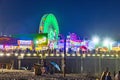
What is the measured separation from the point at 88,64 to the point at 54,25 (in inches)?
1773

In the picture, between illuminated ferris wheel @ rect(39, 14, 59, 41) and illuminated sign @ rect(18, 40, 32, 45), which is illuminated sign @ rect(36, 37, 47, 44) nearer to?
illuminated ferris wheel @ rect(39, 14, 59, 41)

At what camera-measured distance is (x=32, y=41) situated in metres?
143

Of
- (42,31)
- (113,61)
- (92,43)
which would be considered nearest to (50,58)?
(113,61)

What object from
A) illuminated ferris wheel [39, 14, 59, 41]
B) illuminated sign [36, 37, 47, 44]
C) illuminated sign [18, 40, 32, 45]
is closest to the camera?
illuminated sign [36, 37, 47, 44]

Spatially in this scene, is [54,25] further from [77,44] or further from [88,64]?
[88,64]

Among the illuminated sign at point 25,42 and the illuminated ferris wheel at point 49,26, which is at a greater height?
the illuminated ferris wheel at point 49,26

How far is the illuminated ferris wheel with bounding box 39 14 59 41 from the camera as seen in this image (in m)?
133

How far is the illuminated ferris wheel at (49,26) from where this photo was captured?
133087 mm

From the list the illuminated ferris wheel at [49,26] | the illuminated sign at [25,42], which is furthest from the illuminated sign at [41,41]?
the illuminated sign at [25,42]

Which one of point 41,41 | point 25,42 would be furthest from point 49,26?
point 25,42

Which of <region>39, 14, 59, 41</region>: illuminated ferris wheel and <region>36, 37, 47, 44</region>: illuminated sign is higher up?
<region>39, 14, 59, 41</region>: illuminated ferris wheel

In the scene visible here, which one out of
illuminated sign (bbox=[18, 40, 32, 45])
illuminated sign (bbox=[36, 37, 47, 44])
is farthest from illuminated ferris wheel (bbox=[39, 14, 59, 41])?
illuminated sign (bbox=[18, 40, 32, 45])

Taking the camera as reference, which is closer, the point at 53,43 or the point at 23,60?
the point at 23,60

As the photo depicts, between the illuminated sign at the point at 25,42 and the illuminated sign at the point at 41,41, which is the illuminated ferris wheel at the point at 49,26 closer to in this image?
the illuminated sign at the point at 41,41
